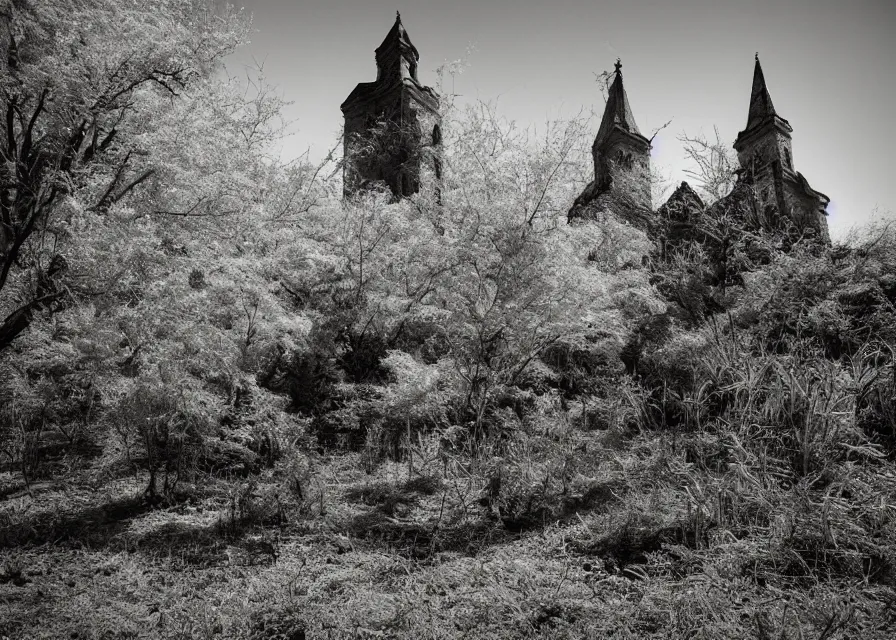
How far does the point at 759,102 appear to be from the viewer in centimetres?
2670

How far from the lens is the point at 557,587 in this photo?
3748mm

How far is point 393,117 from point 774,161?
711 inches

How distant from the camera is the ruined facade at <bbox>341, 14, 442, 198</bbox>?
74.7ft

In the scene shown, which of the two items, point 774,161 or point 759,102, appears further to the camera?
point 759,102

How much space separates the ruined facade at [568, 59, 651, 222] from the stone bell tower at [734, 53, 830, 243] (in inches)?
223

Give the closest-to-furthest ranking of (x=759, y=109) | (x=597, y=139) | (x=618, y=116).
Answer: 1. (x=618, y=116)
2. (x=597, y=139)
3. (x=759, y=109)

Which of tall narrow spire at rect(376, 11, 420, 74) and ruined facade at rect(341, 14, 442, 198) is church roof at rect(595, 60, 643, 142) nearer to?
ruined facade at rect(341, 14, 442, 198)

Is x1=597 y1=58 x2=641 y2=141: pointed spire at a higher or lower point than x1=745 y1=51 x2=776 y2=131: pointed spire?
lower

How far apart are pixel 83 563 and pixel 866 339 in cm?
956

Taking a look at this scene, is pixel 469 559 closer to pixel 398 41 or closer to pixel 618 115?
pixel 618 115

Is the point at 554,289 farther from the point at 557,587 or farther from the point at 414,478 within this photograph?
the point at 557,587

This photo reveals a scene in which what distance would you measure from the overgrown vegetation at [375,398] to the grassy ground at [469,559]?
0.03m

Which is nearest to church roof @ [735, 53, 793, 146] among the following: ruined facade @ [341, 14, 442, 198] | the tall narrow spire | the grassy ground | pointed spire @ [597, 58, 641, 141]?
pointed spire @ [597, 58, 641, 141]

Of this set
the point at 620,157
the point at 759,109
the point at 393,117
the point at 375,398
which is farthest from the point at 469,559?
the point at 759,109
